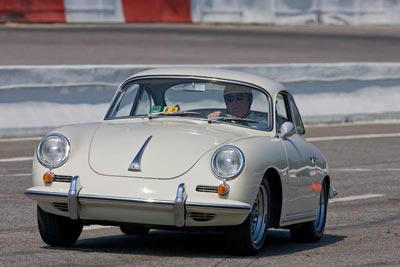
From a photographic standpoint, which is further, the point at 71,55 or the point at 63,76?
the point at 71,55

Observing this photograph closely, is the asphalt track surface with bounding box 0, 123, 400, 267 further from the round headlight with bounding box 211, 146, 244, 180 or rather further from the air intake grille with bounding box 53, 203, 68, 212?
the round headlight with bounding box 211, 146, 244, 180

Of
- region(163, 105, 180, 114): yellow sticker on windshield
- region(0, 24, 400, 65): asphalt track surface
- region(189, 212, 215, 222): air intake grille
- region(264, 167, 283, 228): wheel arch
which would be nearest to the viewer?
region(189, 212, 215, 222): air intake grille

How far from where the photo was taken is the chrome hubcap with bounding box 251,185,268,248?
8336 millimetres

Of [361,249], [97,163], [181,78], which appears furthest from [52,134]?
[361,249]

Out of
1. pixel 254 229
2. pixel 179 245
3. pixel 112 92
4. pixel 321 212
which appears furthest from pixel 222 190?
pixel 112 92

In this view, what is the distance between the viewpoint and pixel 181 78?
925 cm

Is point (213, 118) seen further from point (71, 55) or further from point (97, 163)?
point (71, 55)

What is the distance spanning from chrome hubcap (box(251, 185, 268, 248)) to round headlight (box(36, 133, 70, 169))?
1386 millimetres

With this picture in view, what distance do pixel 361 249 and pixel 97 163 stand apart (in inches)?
85.8

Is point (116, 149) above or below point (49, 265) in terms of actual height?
above

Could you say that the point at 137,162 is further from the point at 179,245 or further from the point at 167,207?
the point at 179,245

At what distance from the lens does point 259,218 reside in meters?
8.42

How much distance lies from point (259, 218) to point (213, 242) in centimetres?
80

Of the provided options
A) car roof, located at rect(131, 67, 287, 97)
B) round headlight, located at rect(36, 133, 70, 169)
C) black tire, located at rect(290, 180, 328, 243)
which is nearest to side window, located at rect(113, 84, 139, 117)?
car roof, located at rect(131, 67, 287, 97)
